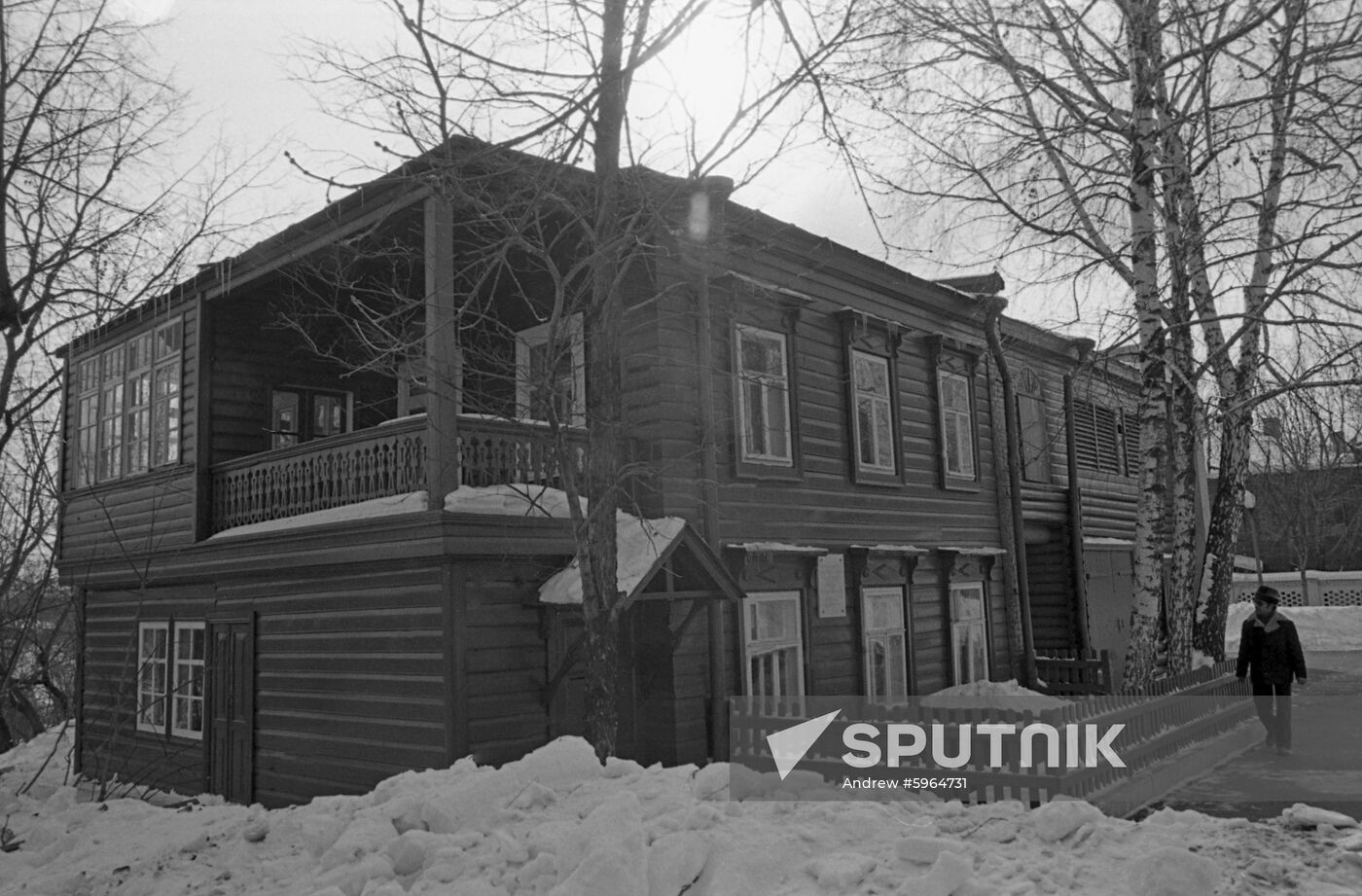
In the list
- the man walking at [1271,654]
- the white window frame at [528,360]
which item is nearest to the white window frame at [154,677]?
the white window frame at [528,360]

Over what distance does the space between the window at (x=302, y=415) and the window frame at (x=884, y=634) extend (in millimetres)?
7330

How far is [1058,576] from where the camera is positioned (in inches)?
776

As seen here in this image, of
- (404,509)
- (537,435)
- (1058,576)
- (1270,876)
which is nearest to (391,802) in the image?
(404,509)

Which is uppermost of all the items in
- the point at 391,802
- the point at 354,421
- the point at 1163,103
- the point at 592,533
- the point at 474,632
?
the point at 1163,103

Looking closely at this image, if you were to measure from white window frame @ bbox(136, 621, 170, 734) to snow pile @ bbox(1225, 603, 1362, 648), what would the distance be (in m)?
26.1

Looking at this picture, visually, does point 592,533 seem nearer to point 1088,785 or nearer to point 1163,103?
point 1088,785

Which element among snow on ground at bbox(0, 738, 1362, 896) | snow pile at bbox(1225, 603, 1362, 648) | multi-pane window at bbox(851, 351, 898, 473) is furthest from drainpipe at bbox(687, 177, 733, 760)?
snow pile at bbox(1225, 603, 1362, 648)

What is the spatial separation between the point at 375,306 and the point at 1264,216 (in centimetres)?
1134

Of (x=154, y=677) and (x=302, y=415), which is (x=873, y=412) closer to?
(x=302, y=415)

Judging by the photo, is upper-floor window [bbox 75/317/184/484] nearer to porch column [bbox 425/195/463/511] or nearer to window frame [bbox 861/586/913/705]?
porch column [bbox 425/195/463/511]

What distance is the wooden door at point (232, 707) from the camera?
1181 cm

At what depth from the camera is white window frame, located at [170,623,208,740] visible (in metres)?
13.2

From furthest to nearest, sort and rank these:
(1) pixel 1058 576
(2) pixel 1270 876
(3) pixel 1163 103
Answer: (1) pixel 1058 576
(3) pixel 1163 103
(2) pixel 1270 876

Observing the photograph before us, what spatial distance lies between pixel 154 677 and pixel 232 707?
9.11ft
